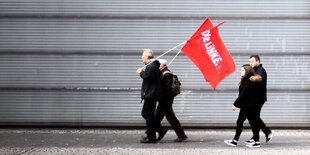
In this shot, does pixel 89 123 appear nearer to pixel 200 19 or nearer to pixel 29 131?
pixel 29 131

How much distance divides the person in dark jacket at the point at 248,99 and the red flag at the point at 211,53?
277 mm

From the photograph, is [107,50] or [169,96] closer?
[169,96]

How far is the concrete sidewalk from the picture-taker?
26.9ft

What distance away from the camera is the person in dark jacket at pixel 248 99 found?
340 inches

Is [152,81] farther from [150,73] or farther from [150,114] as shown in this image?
[150,114]

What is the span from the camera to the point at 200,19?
10.8 metres

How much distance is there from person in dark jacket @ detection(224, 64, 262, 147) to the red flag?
277 mm

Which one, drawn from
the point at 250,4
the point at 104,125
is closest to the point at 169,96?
the point at 104,125

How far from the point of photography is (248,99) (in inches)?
344

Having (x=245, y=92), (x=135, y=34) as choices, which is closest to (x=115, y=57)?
(x=135, y=34)

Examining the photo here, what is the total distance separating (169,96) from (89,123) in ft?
8.55

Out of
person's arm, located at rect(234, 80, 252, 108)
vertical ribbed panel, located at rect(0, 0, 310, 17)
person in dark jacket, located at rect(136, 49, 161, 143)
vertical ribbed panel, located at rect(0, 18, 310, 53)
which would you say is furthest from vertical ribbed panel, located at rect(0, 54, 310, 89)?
person's arm, located at rect(234, 80, 252, 108)

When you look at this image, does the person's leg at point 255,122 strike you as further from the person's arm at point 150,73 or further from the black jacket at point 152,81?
the person's arm at point 150,73

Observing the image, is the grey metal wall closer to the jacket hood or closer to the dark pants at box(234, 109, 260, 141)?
the dark pants at box(234, 109, 260, 141)
